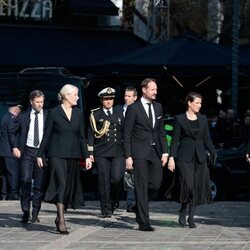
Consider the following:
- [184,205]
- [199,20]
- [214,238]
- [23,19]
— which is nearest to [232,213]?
[184,205]

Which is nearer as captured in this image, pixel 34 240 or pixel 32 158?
pixel 34 240

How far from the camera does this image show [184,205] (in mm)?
13094

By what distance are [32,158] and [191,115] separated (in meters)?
2.32

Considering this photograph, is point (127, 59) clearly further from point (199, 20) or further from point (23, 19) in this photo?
point (199, 20)

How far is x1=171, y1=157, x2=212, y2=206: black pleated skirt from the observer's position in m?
12.9

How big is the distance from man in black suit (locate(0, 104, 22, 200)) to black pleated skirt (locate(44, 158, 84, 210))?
19.8ft

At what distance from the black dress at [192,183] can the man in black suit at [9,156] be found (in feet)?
20.0

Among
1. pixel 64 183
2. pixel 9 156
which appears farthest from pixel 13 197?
pixel 64 183

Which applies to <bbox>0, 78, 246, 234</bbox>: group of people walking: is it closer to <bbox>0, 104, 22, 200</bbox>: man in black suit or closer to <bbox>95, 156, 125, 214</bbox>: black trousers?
<bbox>95, 156, 125, 214</bbox>: black trousers

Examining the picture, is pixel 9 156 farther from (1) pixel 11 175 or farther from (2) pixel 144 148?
(2) pixel 144 148

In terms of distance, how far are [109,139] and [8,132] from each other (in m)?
4.81

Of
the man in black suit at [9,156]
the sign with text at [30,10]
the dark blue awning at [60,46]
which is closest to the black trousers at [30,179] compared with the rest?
the man in black suit at [9,156]

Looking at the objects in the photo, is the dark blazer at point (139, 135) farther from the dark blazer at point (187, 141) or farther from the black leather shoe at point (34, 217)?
the black leather shoe at point (34, 217)

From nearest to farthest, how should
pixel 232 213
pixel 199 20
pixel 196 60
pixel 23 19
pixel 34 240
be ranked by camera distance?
pixel 34 240, pixel 232 213, pixel 196 60, pixel 23 19, pixel 199 20
